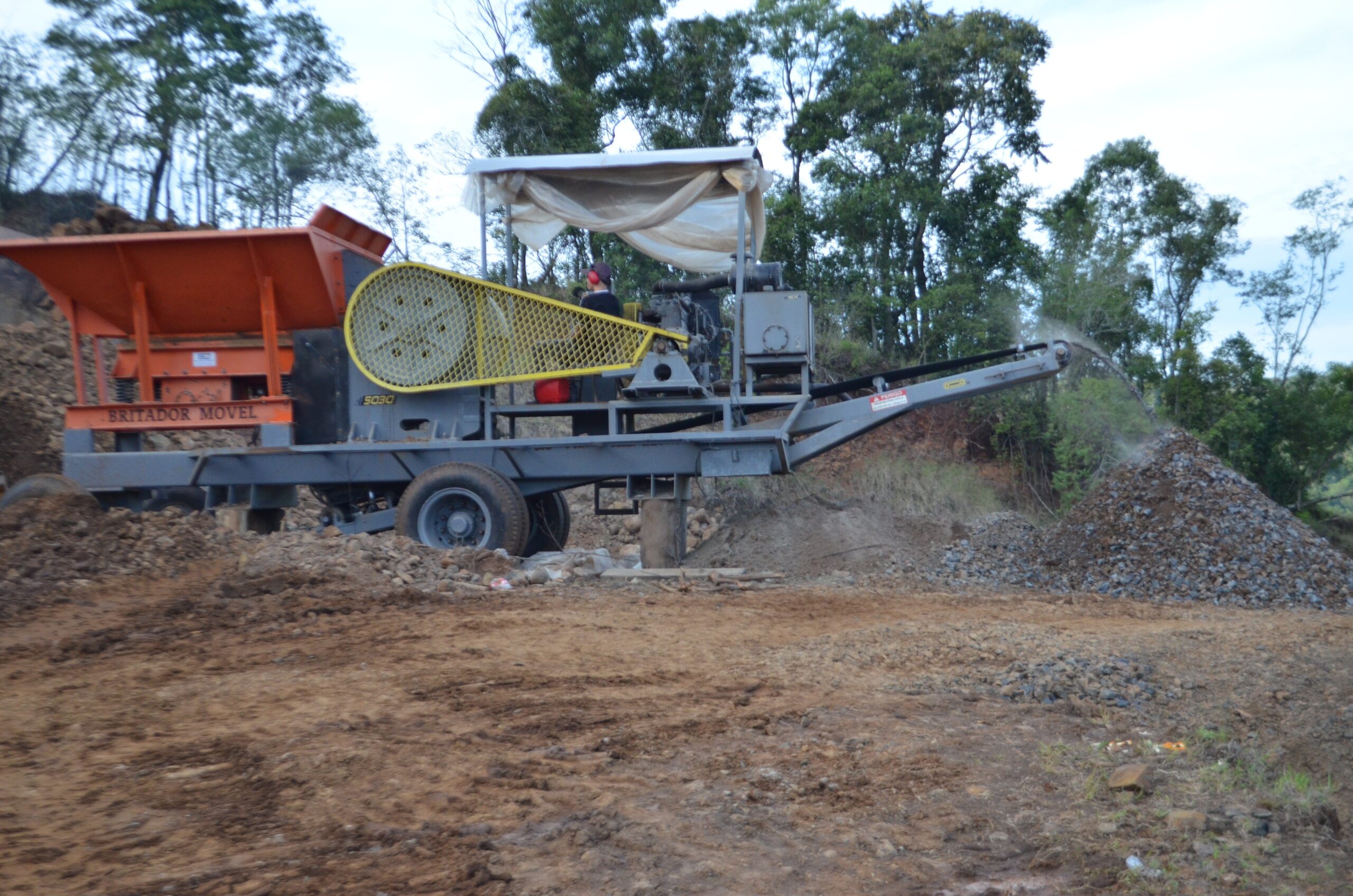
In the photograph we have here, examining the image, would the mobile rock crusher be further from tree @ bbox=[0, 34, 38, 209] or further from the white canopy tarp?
tree @ bbox=[0, 34, 38, 209]

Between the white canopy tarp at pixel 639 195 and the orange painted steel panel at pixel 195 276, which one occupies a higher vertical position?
the white canopy tarp at pixel 639 195

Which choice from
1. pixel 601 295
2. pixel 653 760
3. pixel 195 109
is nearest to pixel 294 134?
pixel 195 109

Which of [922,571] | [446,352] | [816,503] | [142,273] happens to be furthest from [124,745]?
[816,503]

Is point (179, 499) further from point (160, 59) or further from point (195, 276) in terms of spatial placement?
point (160, 59)

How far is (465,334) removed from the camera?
8.98m

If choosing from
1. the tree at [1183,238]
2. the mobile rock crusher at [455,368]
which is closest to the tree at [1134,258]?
the tree at [1183,238]

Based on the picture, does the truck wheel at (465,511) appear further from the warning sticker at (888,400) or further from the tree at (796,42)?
the tree at (796,42)

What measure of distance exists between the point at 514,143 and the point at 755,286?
11.7 m

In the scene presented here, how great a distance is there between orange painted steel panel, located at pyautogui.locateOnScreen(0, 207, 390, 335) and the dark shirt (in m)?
2.18

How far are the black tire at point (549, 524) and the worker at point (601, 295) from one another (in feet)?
6.39

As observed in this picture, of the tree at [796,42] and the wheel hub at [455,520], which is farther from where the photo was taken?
the tree at [796,42]

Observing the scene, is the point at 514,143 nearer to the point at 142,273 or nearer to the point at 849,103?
the point at 849,103

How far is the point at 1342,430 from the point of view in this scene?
20.7 meters

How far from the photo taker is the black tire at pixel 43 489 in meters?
9.11
